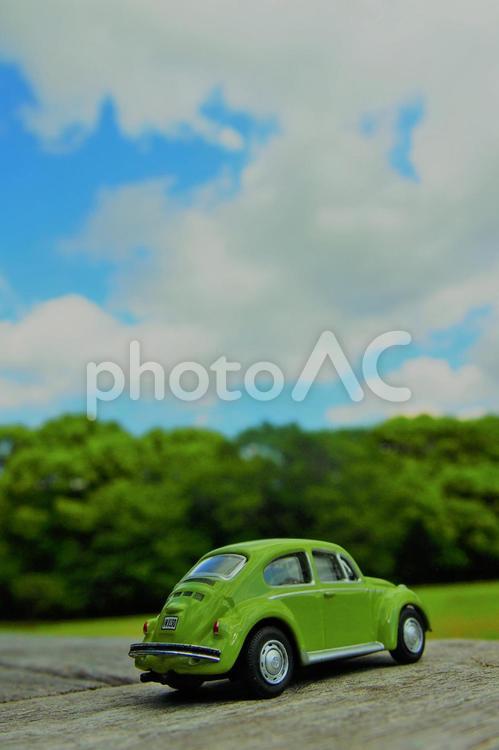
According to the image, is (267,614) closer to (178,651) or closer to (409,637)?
(178,651)

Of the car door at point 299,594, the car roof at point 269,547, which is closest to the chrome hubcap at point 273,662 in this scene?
Result: the car door at point 299,594

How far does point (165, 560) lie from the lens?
2062 inches

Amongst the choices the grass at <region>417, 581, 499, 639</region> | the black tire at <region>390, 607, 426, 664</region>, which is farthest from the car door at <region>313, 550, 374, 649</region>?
the grass at <region>417, 581, 499, 639</region>

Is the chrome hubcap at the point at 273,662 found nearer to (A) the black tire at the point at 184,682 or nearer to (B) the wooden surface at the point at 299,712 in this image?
(B) the wooden surface at the point at 299,712

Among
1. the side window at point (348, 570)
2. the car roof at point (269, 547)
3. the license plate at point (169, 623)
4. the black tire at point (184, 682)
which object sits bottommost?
the black tire at point (184, 682)

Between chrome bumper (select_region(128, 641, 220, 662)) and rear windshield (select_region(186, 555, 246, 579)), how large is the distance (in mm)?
1070

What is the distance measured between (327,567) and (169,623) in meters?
2.64

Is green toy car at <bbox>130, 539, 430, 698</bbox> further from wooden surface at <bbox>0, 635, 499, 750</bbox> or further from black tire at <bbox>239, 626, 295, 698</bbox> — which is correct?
wooden surface at <bbox>0, 635, 499, 750</bbox>

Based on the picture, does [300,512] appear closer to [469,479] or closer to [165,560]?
[165,560]

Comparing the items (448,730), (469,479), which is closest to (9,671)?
(448,730)

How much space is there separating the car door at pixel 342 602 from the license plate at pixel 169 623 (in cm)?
218

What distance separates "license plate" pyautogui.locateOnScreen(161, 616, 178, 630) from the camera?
404 inches

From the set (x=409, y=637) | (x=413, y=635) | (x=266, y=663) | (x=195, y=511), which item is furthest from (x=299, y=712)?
(x=195, y=511)

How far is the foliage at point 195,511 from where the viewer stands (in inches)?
2066
